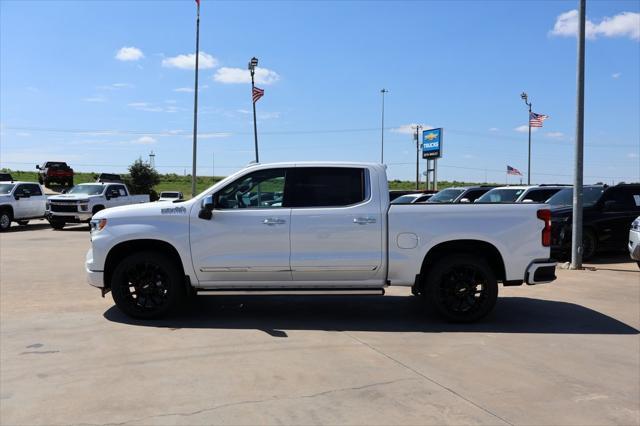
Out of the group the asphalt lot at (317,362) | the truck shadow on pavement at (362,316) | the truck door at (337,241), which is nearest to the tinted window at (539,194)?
the asphalt lot at (317,362)

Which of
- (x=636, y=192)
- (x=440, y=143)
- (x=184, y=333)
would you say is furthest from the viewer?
(x=440, y=143)

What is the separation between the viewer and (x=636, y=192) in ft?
43.7

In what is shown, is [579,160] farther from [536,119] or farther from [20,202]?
[536,119]

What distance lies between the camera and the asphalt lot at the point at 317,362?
4059 millimetres

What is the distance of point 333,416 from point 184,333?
281cm

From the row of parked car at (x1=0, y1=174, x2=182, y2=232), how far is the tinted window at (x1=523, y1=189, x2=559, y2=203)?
15530mm

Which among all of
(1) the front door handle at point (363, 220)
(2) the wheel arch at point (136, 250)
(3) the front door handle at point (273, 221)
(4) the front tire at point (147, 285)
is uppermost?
(1) the front door handle at point (363, 220)

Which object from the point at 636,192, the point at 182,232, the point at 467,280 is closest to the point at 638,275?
the point at 636,192

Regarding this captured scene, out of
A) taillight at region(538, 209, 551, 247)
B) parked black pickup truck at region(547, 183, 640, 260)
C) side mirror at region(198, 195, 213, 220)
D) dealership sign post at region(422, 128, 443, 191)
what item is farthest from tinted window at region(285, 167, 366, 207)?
dealership sign post at region(422, 128, 443, 191)

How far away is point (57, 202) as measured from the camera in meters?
21.4

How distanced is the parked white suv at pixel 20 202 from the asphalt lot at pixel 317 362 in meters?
14.9

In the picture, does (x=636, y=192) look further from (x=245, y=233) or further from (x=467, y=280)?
(x=245, y=233)

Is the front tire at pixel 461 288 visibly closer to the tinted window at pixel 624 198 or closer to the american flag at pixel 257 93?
the tinted window at pixel 624 198

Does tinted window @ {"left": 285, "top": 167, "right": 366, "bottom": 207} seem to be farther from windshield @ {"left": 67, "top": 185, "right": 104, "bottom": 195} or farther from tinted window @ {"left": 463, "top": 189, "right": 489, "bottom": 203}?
windshield @ {"left": 67, "top": 185, "right": 104, "bottom": 195}
